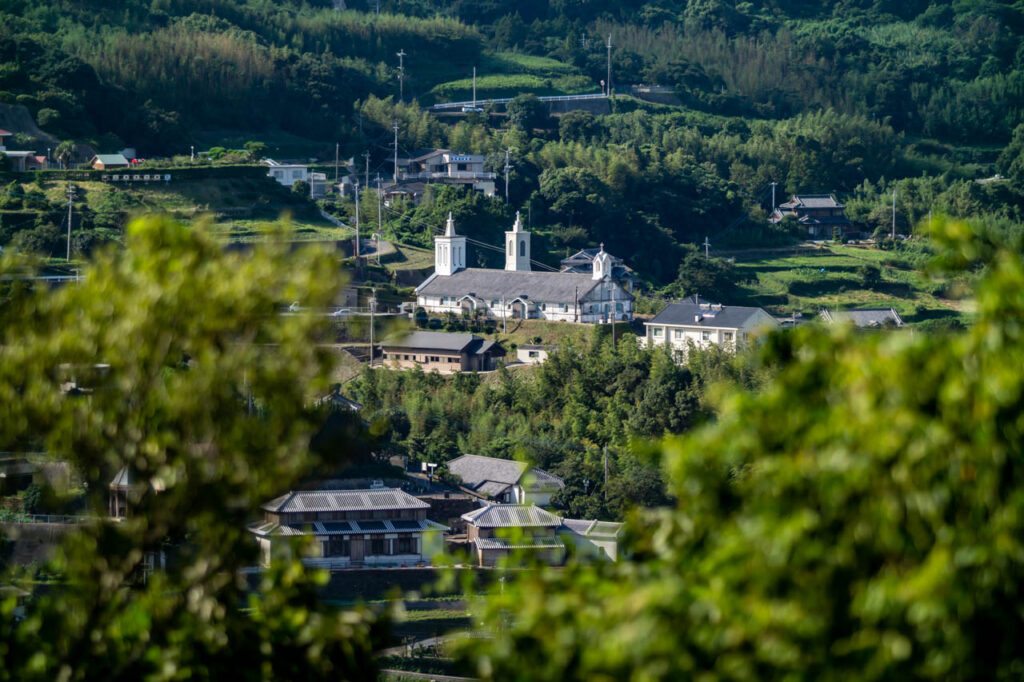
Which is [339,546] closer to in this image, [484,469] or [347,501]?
[347,501]

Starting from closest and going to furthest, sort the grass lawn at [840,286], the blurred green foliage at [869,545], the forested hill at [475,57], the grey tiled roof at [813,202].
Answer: the blurred green foliage at [869,545] < the grass lawn at [840,286] < the forested hill at [475,57] < the grey tiled roof at [813,202]

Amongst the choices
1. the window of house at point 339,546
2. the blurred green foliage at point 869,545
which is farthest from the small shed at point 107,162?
the blurred green foliage at point 869,545

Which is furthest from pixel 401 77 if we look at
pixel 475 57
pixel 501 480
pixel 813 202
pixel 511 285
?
pixel 501 480

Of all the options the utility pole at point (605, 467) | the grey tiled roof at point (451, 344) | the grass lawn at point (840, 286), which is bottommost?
the grass lawn at point (840, 286)

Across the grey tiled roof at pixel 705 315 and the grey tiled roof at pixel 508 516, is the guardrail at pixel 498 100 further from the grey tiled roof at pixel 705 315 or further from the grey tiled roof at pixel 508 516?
the grey tiled roof at pixel 508 516

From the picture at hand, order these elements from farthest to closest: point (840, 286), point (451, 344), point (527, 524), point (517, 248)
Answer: point (840, 286) < point (517, 248) < point (451, 344) < point (527, 524)

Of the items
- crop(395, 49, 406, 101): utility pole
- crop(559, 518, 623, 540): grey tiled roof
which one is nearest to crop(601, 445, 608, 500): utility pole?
crop(559, 518, 623, 540): grey tiled roof

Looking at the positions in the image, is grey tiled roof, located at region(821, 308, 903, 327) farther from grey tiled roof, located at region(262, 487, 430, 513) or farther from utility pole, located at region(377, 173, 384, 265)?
grey tiled roof, located at region(262, 487, 430, 513)
